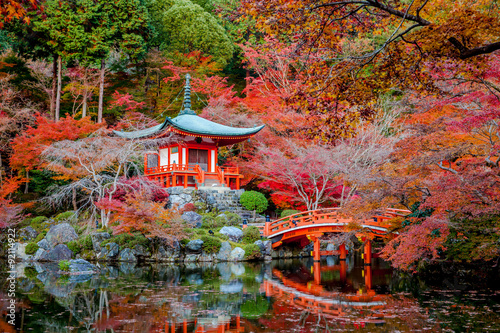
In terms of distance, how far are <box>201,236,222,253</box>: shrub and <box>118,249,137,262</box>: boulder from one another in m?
2.40

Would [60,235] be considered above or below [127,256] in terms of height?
above

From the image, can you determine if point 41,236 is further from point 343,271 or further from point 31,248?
point 343,271

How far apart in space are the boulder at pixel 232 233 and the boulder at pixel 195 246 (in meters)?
1.13

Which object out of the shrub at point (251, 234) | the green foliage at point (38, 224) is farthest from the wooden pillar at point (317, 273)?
the green foliage at point (38, 224)

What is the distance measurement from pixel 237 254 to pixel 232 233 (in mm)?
927

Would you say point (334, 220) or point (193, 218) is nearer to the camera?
point (334, 220)

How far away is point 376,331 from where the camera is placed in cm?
594

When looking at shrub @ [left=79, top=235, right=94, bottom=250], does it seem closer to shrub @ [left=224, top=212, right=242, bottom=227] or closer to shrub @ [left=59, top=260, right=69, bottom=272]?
shrub @ [left=59, top=260, right=69, bottom=272]

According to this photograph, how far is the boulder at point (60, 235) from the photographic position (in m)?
15.2

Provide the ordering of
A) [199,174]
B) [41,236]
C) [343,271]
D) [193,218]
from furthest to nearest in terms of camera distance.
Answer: [199,174] < [193,218] < [41,236] < [343,271]

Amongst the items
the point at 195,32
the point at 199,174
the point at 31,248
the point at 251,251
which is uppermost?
the point at 195,32

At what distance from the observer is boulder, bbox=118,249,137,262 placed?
14461mm

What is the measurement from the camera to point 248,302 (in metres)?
8.07

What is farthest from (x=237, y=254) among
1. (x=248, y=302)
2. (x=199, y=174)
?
(x=248, y=302)
